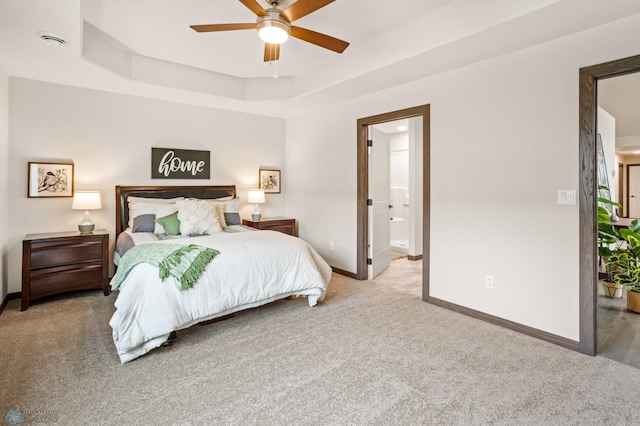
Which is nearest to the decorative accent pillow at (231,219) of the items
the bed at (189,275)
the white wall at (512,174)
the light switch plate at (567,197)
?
the bed at (189,275)

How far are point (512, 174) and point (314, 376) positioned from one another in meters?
2.31

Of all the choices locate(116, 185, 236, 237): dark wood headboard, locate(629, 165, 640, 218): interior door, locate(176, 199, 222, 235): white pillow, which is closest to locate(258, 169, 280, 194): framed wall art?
locate(116, 185, 236, 237): dark wood headboard

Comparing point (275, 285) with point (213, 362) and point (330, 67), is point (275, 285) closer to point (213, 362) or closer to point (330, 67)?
point (213, 362)

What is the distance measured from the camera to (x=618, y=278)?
11.1 ft

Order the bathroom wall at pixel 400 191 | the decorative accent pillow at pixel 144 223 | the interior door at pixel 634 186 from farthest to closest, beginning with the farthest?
the bathroom wall at pixel 400 191 → the interior door at pixel 634 186 → the decorative accent pillow at pixel 144 223

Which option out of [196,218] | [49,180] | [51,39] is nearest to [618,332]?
[196,218]

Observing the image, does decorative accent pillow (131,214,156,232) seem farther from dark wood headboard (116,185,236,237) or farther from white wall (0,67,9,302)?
white wall (0,67,9,302)

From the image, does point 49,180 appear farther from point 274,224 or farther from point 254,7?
point 254,7

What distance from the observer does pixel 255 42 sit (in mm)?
3426

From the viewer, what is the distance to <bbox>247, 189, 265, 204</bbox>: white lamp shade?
513 centimetres

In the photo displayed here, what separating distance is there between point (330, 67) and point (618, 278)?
3738 mm

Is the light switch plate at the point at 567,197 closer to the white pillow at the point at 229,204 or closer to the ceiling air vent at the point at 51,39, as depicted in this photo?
the white pillow at the point at 229,204

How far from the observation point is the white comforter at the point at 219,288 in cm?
243

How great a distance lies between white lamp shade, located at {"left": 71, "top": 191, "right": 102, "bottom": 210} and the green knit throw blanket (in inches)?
49.8
